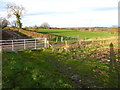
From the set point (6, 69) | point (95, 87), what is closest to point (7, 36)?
point (6, 69)

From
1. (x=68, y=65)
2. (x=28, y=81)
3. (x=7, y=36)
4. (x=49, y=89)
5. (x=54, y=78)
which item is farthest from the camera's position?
(x=7, y=36)

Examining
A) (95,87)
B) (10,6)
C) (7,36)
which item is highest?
(10,6)

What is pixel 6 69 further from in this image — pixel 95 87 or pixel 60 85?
pixel 95 87

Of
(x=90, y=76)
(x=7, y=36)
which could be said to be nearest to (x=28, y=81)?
(x=90, y=76)

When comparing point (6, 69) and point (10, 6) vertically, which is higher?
point (10, 6)

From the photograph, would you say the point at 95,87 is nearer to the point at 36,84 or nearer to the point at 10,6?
the point at 36,84

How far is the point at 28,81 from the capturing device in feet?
23.8

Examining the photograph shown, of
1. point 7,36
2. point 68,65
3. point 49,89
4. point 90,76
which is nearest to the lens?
point 49,89

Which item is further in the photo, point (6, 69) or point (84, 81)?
point (6, 69)

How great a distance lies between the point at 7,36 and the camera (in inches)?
1284

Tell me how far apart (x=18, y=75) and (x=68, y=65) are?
4.26 m

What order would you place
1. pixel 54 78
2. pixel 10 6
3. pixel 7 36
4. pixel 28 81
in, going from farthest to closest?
1. pixel 10 6
2. pixel 7 36
3. pixel 54 78
4. pixel 28 81

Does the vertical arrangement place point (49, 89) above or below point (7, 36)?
below

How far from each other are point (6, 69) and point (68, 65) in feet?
15.9
